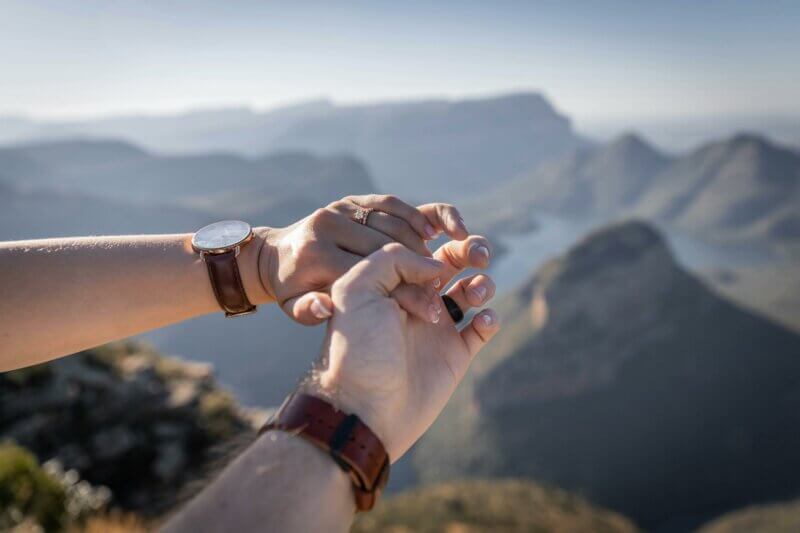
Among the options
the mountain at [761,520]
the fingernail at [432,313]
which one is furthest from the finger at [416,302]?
the mountain at [761,520]

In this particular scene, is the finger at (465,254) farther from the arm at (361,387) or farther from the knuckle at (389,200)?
the knuckle at (389,200)

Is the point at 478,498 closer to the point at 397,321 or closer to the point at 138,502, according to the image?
the point at 138,502

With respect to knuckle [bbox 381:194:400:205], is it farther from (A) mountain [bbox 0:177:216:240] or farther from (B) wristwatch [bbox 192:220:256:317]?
(A) mountain [bbox 0:177:216:240]

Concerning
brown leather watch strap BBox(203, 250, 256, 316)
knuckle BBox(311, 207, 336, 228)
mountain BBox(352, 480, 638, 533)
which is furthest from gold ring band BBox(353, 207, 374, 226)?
mountain BBox(352, 480, 638, 533)

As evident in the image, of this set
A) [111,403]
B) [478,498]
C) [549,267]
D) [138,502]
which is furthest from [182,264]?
[549,267]

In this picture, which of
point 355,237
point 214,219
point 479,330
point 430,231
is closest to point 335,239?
point 355,237

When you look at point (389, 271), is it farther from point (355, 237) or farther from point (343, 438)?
point (343, 438)
